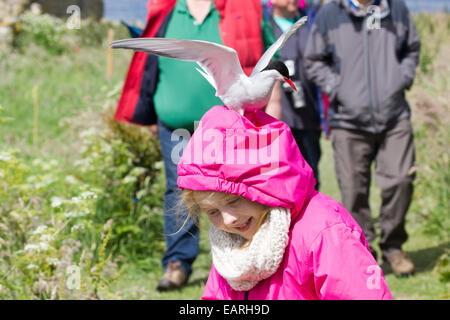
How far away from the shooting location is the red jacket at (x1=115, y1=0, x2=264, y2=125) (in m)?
3.59

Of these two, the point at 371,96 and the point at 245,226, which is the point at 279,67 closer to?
the point at 245,226

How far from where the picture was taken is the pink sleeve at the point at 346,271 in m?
1.67

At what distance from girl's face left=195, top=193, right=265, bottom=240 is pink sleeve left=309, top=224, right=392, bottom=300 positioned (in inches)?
8.4

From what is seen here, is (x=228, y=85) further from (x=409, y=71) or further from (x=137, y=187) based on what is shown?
(x=137, y=187)

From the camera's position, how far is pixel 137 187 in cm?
495

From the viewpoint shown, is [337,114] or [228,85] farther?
[337,114]

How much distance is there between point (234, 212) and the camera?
6.01ft

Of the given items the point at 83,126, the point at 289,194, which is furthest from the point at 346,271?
the point at 83,126

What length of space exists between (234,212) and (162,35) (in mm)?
2171

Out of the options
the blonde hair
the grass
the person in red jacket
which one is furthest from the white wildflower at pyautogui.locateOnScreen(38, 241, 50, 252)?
the blonde hair

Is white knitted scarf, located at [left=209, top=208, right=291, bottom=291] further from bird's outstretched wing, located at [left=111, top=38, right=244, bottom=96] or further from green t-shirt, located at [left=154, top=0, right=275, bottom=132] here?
green t-shirt, located at [left=154, top=0, right=275, bottom=132]
